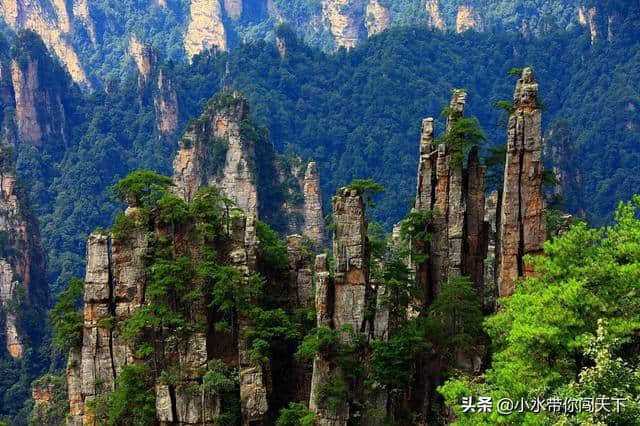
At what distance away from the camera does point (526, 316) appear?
20797mm

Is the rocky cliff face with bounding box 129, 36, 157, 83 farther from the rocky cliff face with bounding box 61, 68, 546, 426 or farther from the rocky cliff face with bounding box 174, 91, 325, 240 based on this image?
the rocky cliff face with bounding box 61, 68, 546, 426

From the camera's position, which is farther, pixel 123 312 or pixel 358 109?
pixel 358 109

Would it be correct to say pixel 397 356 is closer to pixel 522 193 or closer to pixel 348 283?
pixel 348 283

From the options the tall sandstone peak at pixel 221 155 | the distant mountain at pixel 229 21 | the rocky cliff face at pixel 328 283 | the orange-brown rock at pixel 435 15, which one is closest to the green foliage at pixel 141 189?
the rocky cliff face at pixel 328 283

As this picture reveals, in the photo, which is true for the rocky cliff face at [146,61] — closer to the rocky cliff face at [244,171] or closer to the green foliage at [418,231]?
the rocky cliff face at [244,171]

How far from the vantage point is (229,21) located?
159125mm

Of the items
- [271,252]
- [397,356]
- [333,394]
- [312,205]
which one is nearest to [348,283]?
[397,356]

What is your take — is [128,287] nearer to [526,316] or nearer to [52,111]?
[526,316]

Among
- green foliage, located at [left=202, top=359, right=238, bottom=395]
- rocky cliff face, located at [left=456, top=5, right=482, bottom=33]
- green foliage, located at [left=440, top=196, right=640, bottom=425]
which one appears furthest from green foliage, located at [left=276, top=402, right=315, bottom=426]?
rocky cliff face, located at [left=456, top=5, right=482, bottom=33]

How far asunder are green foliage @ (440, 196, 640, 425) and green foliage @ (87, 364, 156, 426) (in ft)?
37.9

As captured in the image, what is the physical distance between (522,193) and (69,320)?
13.4m

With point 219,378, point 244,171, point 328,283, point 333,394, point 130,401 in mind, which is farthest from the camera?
point 244,171

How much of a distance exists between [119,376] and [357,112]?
70.3 meters

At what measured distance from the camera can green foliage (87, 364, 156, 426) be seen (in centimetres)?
3039
